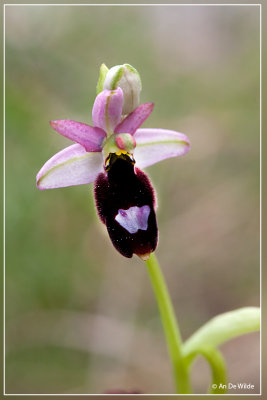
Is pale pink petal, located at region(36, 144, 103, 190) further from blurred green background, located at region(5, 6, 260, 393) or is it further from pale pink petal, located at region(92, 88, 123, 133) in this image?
blurred green background, located at region(5, 6, 260, 393)

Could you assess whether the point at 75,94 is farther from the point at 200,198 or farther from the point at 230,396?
the point at 230,396

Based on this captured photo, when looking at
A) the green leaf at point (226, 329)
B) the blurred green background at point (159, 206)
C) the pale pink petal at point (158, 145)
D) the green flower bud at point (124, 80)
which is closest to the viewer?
the green flower bud at point (124, 80)

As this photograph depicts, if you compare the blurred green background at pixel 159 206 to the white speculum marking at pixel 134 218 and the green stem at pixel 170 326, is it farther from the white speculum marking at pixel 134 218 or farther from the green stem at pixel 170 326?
the white speculum marking at pixel 134 218

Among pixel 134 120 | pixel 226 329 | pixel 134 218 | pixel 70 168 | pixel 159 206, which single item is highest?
pixel 159 206

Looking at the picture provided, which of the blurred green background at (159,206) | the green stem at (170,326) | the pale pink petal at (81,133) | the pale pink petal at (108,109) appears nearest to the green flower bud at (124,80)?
the pale pink petal at (108,109)

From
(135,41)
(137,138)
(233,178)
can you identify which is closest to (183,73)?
(135,41)

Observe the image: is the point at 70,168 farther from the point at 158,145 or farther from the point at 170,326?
the point at 170,326

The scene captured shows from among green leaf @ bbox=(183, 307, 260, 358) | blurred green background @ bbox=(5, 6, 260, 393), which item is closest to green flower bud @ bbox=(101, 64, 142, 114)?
green leaf @ bbox=(183, 307, 260, 358)

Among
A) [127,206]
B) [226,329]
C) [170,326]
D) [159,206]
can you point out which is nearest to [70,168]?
[127,206]
